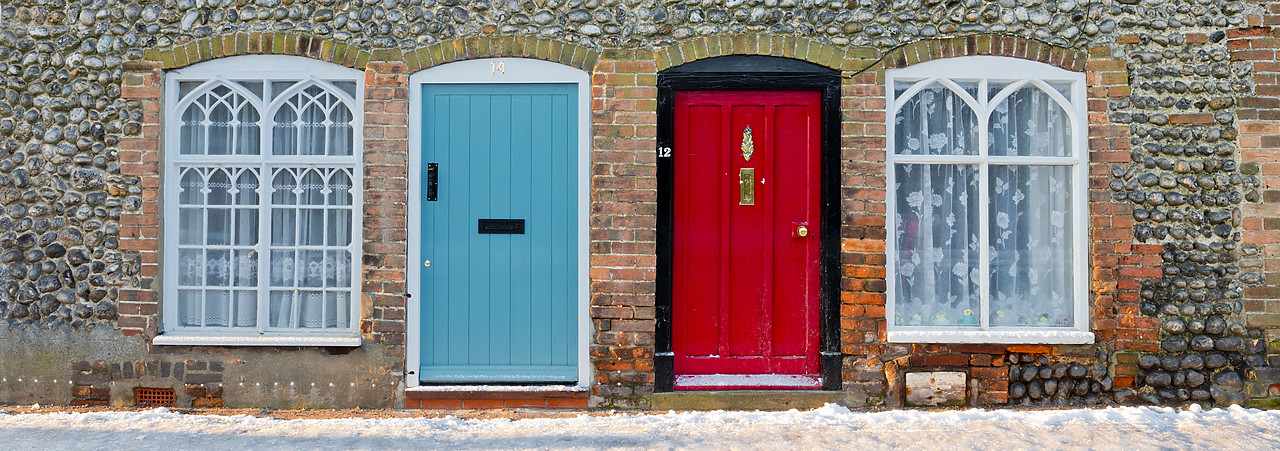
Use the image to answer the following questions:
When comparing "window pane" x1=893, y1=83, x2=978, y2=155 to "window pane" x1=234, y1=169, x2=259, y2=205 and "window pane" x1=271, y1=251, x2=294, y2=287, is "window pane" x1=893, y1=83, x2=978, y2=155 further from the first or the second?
"window pane" x1=234, y1=169, x2=259, y2=205

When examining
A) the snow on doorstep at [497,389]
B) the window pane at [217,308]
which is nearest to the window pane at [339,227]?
the window pane at [217,308]

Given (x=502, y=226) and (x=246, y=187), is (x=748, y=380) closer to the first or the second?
(x=502, y=226)

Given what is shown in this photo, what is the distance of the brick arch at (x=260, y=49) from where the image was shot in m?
4.86

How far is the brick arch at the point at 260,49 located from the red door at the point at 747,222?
2095mm

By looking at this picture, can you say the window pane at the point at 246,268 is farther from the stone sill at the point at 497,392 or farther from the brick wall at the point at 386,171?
the stone sill at the point at 497,392

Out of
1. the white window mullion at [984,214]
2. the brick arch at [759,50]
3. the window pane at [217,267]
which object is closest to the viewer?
the brick arch at [759,50]

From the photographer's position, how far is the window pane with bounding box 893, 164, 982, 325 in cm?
498

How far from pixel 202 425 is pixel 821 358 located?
3671mm

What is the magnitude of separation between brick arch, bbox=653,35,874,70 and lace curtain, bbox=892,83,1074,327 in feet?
1.78

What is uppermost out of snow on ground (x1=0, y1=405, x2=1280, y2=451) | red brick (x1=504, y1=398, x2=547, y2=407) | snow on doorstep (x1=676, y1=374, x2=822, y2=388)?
snow on doorstep (x1=676, y1=374, x2=822, y2=388)

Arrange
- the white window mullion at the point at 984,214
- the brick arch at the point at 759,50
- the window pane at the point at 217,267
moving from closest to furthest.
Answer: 1. the brick arch at the point at 759,50
2. the white window mullion at the point at 984,214
3. the window pane at the point at 217,267

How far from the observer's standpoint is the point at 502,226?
491 cm

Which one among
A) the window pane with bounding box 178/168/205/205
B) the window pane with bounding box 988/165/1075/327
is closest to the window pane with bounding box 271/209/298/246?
the window pane with bounding box 178/168/205/205

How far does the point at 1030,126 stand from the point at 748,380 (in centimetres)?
240
